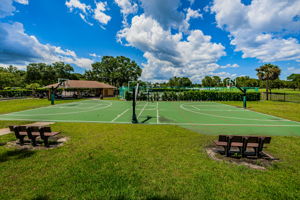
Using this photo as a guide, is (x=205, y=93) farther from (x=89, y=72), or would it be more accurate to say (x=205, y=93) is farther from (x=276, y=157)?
(x=89, y=72)

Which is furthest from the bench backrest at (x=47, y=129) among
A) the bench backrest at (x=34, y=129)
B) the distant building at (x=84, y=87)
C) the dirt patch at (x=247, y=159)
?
the distant building at (x=84, y=87)

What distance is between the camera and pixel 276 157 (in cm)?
493

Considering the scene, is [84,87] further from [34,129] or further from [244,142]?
[244,142]

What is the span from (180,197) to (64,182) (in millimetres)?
2972

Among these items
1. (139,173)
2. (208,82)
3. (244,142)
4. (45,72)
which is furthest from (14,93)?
(208,82)

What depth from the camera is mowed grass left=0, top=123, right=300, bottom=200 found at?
10.6 feet

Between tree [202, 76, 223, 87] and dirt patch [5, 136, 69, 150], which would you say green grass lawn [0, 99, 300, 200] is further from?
tree [202, 76, 223, 87]

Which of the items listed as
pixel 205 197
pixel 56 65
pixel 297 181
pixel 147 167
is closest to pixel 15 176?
pixel 147 167

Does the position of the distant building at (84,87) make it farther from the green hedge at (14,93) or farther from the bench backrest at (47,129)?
the bench backrest at (47,129)

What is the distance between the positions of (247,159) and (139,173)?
3849 millimetres

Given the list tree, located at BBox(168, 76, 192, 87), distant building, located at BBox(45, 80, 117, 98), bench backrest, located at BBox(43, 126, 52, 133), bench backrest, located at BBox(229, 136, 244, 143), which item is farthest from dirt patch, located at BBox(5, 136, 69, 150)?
tree, located at BBox(168, 76, 192, 87)

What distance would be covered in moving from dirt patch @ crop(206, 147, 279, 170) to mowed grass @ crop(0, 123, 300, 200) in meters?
0.24

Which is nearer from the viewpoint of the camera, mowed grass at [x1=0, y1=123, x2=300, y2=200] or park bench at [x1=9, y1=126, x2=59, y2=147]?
mowed grass at [x1=0, y1=123, x2=300, y2=200]

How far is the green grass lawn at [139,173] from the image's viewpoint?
3.23 meters
